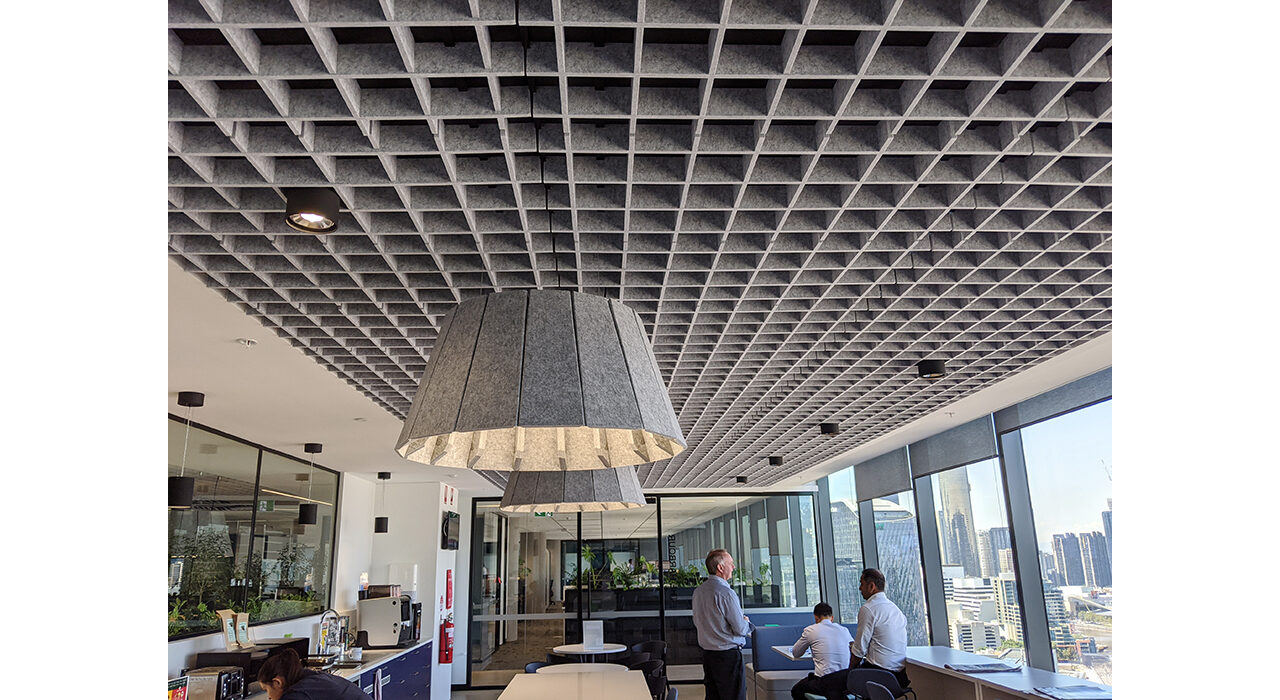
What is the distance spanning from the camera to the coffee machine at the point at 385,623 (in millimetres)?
8688

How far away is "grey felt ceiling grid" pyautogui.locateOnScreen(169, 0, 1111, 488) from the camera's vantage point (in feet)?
6.02

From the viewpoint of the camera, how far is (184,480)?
4289mm

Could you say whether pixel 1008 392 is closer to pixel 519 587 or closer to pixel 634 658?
pixel 634 658

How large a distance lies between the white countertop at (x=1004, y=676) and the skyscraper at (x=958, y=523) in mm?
1580

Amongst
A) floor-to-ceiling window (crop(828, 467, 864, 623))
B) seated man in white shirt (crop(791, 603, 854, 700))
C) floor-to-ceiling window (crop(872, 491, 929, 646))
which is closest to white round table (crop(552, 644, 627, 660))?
seated man in white shirt (crop(791, 603, 854, 700))

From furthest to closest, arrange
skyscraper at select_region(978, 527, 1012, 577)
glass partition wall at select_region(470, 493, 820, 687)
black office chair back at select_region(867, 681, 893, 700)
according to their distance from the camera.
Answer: glass partition wall at select_region(470, 493, 820, 687), skyscraper at select_region(978, 527, 1012, 577), black office chair back at select_region(867, 681, 893, 700)

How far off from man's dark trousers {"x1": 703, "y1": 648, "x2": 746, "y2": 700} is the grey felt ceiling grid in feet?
10.7

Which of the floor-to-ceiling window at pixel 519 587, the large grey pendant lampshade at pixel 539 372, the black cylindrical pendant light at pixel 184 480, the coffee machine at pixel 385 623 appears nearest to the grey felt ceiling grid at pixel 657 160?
the large grey pendant lampshade at pixel 539 372

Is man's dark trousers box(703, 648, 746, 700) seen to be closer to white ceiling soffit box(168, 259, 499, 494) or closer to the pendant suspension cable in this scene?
white ceiling soffit box(168, 259, 499, 494)

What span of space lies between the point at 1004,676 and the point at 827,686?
4.45 ft

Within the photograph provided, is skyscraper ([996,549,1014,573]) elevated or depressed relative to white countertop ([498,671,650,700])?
elevated
